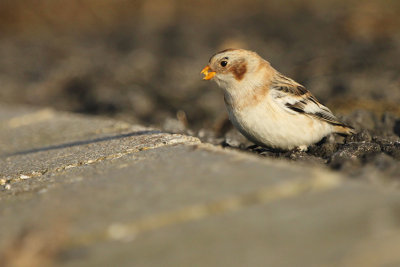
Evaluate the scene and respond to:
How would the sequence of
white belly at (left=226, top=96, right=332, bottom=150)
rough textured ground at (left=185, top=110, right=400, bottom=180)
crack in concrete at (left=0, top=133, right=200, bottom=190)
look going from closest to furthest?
1. rough textured ground at (left=185, top=110, right=400, bottom=180)
2. crack in concrete at (left=0, top=133, right=200, bottom=190)
3. white belly at (left=226, top=96, right=332, bottom=150)

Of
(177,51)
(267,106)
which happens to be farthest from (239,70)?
(177,51)

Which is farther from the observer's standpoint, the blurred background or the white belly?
the blurred background

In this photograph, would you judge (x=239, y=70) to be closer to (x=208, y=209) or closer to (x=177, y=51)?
(x=208, y=209)

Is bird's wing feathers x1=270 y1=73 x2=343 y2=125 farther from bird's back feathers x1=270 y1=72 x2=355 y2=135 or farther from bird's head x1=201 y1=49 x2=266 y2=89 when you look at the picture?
bird's head x1=201 y1=49 x2=266 y2=89

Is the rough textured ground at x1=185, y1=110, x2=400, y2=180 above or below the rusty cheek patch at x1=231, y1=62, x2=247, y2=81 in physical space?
below

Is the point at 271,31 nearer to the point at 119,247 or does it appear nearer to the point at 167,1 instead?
the point at 167,1

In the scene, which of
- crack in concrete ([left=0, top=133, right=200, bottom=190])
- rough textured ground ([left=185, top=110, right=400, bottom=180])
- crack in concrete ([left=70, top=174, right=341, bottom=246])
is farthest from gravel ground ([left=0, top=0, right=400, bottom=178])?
crack in concrete ([left=0, top=133, right=200, bottom=190])

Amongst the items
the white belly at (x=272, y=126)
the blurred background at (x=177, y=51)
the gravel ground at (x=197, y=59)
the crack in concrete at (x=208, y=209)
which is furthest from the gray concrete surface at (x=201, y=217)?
the blurred background at (x=177, y=51)
